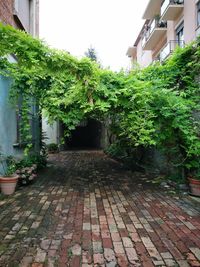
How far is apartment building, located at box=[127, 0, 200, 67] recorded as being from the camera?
1364 centimetres

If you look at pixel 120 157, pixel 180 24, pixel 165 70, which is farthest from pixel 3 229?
pixel 180 24

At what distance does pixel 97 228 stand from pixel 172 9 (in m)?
14.6

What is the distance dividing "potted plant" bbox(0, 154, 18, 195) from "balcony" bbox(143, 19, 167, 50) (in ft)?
49.3

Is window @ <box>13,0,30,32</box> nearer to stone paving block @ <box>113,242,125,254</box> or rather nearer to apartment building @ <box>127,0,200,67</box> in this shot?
apartment building @ <box>127,0,200,67</box>

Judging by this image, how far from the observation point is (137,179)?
7793 millimetres

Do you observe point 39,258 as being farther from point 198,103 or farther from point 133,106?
point 198,103

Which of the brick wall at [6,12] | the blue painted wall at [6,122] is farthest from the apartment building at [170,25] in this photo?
the blue painted wall at [6,122]

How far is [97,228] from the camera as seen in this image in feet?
12.9

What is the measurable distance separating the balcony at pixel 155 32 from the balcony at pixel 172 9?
1853 mm

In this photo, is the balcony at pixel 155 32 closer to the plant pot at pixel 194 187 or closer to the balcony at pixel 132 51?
the balcony at pixel 132 51

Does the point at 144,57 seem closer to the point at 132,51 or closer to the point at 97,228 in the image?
the point at 132,51

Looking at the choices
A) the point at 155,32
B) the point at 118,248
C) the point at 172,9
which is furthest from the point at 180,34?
the point at 118,248

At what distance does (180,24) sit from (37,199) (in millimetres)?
13829

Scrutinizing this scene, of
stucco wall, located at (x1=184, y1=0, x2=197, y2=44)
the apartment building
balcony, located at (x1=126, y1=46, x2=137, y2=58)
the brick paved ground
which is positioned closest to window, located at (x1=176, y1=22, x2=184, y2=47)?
the apartment building
